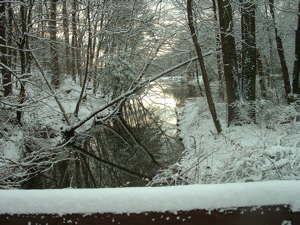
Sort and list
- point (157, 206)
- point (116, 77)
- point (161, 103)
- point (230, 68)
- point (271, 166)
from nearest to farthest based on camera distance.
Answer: point (157, 206), point (271, 166), point (230, 68), point (161, 103), point (116, 77)

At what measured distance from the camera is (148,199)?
1.33 meters

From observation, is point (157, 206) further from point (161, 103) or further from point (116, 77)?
point (116, 77)

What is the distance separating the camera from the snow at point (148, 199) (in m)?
1.29

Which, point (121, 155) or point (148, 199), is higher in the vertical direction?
point (148, 199)

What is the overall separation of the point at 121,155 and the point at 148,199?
968cm

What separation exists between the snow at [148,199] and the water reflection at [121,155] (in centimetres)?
605

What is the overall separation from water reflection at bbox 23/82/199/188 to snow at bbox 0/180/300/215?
6049 mm

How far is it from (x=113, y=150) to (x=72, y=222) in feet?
33.8

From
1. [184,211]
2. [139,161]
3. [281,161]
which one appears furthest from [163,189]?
[139,161]

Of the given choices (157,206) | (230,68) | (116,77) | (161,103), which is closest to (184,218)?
(157,206)

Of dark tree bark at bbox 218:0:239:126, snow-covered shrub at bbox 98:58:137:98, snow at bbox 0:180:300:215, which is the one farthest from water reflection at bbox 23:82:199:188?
snow at bbox 0:180:300:215

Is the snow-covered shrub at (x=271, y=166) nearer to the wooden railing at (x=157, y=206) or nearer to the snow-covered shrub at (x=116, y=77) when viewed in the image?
the wooden railing at (x=157, y=206)

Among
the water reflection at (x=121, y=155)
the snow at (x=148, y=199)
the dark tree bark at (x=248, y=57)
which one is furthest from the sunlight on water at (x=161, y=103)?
the snow at (x=148, y=199)

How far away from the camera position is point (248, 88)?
10602mm
